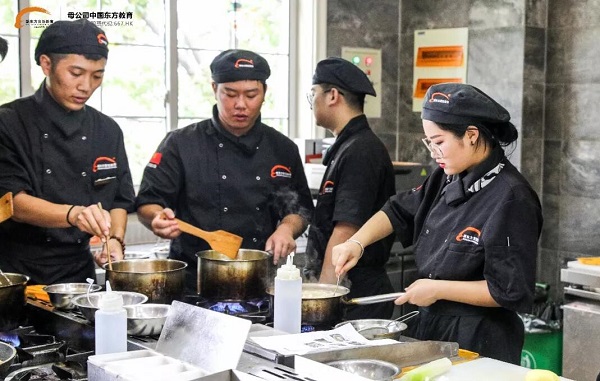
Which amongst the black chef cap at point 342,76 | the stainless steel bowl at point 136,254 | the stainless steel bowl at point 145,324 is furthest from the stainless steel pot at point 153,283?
the stainless steel bowl at point 136,254

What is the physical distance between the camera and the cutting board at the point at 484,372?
210 centimetres

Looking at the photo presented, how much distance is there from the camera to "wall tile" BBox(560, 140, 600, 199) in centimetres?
514

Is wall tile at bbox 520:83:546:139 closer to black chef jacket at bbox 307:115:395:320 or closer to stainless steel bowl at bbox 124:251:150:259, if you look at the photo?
black chef jacket at bbox 307:115:395:320

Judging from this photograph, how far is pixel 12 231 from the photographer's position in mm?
3123

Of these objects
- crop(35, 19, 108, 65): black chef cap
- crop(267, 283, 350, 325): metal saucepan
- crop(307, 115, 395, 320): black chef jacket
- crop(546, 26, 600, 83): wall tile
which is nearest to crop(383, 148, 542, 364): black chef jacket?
crop(267, 283, 350, 325): metal saucepan

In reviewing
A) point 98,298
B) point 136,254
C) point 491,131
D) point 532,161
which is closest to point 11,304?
point 98,298

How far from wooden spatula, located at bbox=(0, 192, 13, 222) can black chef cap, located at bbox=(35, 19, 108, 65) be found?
0.72 meters

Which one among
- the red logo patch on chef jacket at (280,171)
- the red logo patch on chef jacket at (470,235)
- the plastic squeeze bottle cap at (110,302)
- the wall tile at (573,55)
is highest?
the wall tile at (573,55)

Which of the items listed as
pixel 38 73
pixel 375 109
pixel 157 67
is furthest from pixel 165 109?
pixel 375 109

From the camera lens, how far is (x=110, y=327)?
6.61 feet

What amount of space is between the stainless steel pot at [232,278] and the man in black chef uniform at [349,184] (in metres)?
0.64

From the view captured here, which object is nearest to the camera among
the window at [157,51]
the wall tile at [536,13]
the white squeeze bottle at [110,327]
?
the white squeeze bottle at [110,327]

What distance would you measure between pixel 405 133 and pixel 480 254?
11.5 ft

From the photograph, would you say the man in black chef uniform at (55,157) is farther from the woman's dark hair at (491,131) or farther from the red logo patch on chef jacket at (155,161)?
the woman's dark hair at (491,131)
